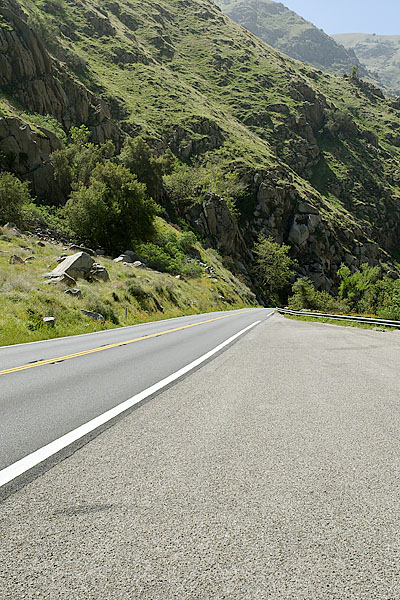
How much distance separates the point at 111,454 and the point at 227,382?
3.42 meters

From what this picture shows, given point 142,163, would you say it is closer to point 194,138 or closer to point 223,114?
point 194,138

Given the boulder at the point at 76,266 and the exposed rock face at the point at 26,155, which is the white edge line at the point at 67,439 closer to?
the boulder at the point at 76,266

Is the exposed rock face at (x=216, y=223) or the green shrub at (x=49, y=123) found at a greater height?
the green shrub at (x=49, y=123)

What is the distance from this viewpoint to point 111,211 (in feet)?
129

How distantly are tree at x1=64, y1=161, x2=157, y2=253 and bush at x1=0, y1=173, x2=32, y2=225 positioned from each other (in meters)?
5.24

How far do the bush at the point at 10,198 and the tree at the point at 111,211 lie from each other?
5.24 m

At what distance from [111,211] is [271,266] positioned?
1810 inches

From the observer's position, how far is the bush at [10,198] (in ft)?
108

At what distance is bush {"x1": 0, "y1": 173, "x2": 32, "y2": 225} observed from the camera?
3297cm

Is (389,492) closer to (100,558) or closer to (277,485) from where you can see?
(277,485)

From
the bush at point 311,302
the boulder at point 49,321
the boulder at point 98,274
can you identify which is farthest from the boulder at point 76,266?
the bush at point 311,302

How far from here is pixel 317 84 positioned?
588ft

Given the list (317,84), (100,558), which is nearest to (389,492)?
(100,558)

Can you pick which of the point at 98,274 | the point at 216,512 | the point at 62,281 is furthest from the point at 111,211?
the point at 216,512
